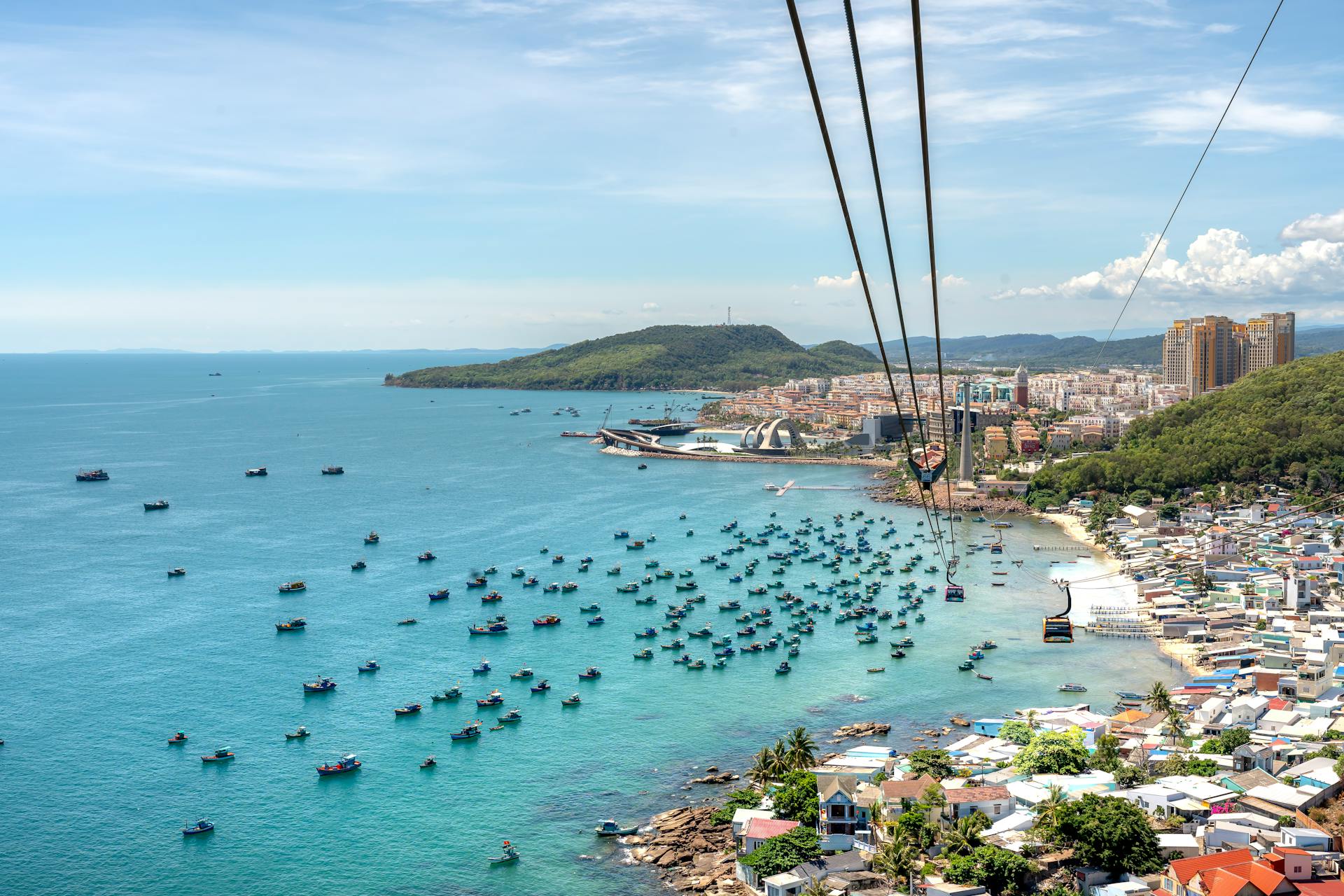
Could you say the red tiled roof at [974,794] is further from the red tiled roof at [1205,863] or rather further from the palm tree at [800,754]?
the red tiled roof at [1205,863]

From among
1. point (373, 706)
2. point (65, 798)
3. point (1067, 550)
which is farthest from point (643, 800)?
point (1067, 550)

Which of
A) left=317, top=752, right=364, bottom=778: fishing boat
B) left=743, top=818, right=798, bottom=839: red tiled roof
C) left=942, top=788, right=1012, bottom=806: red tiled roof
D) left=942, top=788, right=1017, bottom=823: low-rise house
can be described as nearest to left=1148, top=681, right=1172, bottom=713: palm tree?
left=942, top=788, right=1012, bottom=806: red tiled roof

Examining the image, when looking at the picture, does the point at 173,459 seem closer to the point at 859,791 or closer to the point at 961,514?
the point at 961,514

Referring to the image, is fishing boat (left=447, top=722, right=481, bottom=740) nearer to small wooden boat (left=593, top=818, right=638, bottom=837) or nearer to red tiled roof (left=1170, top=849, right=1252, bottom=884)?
small wooden boat (left=593, top=818, right=638, bottom=837)

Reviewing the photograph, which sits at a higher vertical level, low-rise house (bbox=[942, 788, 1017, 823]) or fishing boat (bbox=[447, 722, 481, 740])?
low-rise house (bbox=[942, 788, 1017, 823])

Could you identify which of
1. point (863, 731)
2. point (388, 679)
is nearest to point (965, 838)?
point (863, 731)
